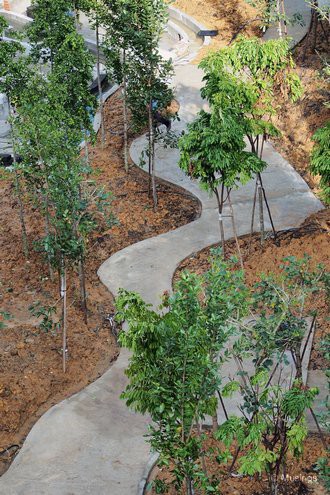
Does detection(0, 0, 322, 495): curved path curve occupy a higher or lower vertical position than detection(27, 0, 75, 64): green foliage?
lower

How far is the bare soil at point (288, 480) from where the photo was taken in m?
10.8

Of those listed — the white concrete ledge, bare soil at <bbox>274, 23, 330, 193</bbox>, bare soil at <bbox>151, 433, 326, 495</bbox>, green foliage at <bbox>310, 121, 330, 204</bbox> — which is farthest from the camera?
the white concrete ledge

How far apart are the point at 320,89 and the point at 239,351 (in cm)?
1292

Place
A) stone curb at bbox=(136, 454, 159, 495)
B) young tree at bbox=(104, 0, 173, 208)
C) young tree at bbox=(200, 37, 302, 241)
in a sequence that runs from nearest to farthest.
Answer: stone curb at bbox=(136, 454, 159, 495), young tree at bbox=(200, 37, 302, 241), young tree at bbox=(104, 0, 173, 208)

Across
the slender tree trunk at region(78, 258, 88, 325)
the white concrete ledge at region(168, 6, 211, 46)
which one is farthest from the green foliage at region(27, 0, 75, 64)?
the white concrete ledge at region(168, 6, 211, 46)

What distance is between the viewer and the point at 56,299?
15.4 meters

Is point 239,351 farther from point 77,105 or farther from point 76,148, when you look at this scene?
point 77,105

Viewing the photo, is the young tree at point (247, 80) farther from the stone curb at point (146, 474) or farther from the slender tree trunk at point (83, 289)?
the stone curb at point (146, 474)

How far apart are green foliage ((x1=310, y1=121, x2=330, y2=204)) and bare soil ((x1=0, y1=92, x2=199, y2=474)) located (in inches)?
144

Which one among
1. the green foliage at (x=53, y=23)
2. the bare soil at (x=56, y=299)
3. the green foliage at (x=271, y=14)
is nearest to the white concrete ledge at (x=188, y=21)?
the green foliage at (x=271, y=14)

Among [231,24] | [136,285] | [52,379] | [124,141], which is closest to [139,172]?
[124,141]

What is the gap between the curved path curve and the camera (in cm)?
1125

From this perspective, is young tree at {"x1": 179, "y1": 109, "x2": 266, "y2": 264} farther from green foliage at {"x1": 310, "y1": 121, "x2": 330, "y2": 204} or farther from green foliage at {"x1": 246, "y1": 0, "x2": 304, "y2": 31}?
green foliage at {"x1": 246, "y1": 0, "x2": 304, "y2": 31}

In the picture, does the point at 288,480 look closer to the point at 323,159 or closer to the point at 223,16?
the point at 323,159
